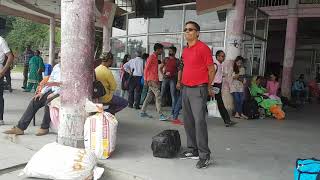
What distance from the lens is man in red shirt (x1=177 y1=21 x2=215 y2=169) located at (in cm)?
540

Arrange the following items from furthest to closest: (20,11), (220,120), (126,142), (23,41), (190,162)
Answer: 1. (23,41)
2. (20,11)
3. (220,120)
4. (126,142)
5. (190,162)

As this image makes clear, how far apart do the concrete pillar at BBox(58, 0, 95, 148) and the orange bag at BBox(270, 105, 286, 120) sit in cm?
700

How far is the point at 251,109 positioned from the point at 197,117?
547 centimetres

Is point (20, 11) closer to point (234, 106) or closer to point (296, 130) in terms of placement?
point (234, 106)

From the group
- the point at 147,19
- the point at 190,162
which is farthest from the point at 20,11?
the point at 190,162

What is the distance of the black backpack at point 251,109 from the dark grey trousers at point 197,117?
5087 millimetres

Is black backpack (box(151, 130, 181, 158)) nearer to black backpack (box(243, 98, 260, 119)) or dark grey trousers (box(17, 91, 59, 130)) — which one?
dark grey trousers (box(17, 91, 59, 130))

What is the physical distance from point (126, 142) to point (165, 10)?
306 inches

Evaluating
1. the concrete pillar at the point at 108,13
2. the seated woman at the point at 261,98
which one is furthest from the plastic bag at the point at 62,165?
the concrete pillar at the point at 108,13

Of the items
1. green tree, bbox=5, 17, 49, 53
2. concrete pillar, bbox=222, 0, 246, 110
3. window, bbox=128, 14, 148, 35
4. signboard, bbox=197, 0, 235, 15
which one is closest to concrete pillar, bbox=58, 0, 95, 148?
signboard, bbox=197, 0, 235, 15

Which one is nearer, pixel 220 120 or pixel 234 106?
pixel 220 120

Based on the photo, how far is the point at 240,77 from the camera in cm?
1030

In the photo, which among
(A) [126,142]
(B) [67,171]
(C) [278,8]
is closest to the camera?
(B) [67,171]

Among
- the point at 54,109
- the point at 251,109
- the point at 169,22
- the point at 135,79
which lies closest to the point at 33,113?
the point at 54,109
